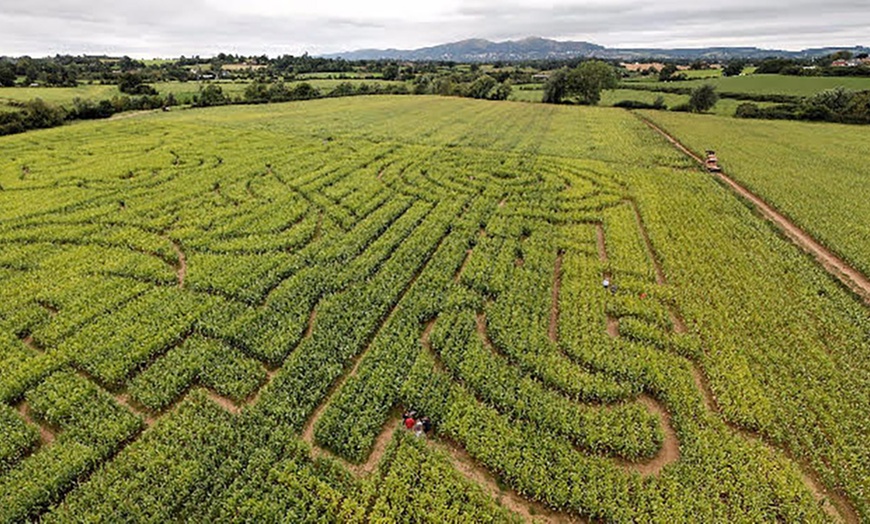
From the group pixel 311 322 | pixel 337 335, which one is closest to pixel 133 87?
pixel 311 322

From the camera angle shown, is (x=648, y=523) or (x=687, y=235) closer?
(x=648, y=523)

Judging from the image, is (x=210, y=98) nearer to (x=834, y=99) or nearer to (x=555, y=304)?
(x=555, y=304)

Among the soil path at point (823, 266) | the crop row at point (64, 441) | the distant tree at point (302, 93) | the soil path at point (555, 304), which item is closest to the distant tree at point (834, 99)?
the soil path at point (823, 266)

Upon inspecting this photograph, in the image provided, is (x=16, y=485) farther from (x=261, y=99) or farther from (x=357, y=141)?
(x=261, y=99)

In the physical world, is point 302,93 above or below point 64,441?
above

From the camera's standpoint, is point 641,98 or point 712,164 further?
point 641,98

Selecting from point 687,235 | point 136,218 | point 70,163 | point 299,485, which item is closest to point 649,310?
point 687,235
